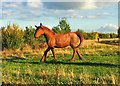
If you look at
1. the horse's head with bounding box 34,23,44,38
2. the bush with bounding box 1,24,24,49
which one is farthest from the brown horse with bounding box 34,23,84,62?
the bush with bounding box 1,24,24,49

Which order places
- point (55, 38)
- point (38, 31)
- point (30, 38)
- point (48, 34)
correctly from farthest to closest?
1. point (30, 38)
2. point (55, 38)
3. point (48, 34)
4. point (38, 31)

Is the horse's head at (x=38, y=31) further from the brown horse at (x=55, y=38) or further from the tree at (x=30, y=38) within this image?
the tree at (x=30, y=38)

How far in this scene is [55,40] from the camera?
757 inches

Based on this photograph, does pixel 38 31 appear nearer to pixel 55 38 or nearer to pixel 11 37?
pixel 55 38

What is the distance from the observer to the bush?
111ft

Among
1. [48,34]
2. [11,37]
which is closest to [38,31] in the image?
[48,34]

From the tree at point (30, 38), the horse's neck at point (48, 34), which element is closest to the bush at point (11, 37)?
the tree at point (30, 38)

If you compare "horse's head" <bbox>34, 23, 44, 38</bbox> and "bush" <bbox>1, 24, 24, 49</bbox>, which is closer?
"horse's head" <bbox>34, 23, 44, 38</bbox>

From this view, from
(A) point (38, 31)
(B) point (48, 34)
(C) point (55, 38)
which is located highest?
(A) point (38, 31)

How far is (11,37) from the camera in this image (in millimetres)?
34062

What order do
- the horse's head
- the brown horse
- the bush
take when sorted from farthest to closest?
the bush < the brown horse < the horse's head

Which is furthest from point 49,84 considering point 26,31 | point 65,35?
point 26,31

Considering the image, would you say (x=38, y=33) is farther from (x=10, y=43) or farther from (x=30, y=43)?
(x=30, y=43)

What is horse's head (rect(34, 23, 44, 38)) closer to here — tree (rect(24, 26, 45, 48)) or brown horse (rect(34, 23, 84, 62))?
brown horse (rect(34, 23, 84, 62))
